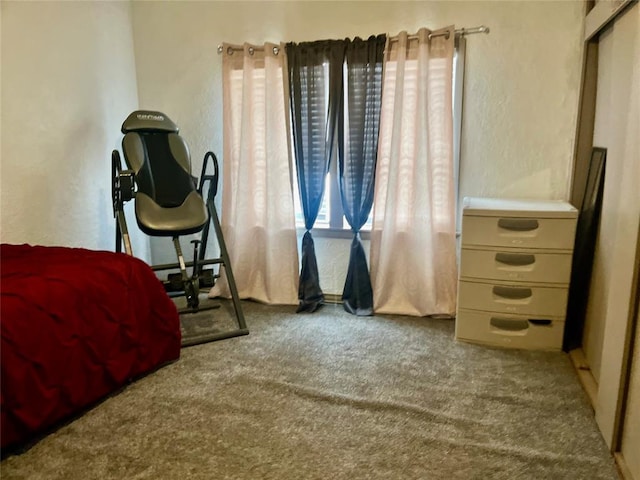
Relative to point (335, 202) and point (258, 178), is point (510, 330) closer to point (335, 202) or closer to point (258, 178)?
point (335, 202)

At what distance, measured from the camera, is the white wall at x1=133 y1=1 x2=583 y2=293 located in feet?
9.32

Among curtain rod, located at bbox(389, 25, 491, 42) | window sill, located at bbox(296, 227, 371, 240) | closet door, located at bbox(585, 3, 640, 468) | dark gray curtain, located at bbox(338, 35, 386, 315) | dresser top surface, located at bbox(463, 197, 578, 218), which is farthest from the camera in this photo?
window sill, located at bbox(296, 227, 371, 240)

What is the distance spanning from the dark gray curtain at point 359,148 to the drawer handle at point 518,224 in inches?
34.8

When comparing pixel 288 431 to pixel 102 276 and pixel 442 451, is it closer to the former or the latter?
pixel 442 451

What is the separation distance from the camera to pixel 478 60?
9.64ft

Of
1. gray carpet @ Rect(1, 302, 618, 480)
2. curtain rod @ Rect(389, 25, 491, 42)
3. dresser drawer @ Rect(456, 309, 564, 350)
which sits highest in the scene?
curtain rod @ Rect(389, 25, 491, 42)

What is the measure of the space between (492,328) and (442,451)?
1078 millimetres

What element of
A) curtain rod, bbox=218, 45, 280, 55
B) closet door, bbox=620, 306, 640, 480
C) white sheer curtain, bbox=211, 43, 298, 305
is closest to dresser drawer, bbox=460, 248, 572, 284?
closet door, bbox=620, 306, 640, 480

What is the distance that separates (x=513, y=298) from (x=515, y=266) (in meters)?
0.18

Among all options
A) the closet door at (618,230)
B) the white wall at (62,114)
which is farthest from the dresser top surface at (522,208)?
the white wall at (62,114)

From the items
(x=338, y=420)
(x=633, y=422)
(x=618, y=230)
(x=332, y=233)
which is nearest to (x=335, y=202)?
(x=332, y=233)

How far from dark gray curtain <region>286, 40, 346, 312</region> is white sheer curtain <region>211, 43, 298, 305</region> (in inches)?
3.8

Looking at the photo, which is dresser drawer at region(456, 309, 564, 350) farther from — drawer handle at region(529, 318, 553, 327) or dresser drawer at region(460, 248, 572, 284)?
dresser drawer at region(460, 248, 572, 284)

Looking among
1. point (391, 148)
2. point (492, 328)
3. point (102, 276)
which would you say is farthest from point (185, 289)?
point (492, 328)
